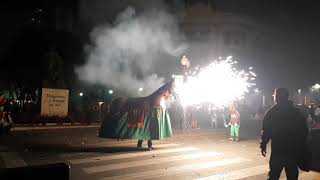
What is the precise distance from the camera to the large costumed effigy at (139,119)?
41.3ft

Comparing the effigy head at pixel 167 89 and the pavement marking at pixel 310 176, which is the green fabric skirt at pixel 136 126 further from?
the pavement marking at pixel 310 176

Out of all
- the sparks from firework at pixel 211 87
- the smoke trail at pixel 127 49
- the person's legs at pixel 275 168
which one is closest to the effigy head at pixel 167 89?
the person's legs at pixel 275 168

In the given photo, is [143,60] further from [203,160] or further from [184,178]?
[184,178]

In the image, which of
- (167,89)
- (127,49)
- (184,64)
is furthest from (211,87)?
(167,89)

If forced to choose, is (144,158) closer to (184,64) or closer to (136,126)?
(136,126)

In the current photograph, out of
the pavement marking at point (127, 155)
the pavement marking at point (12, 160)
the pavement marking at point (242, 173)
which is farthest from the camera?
the pavement marking at point (127, 155)

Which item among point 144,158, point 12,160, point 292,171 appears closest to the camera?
point 292,171

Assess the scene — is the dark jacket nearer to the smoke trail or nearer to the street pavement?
the street pavement

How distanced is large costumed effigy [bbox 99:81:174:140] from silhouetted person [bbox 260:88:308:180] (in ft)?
21.2

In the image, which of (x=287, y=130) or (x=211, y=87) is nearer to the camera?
(x=287, y=130)

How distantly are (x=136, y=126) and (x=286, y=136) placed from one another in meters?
6.87

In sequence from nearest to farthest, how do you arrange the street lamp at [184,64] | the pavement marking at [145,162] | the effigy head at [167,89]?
1. the pavement marking at [145,162]
2. the effigy head at [167,89]
3. the street lamp at [184,64]

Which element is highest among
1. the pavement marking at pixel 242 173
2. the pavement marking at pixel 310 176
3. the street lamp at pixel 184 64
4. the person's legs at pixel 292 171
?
the street lamp at pixel 184 64

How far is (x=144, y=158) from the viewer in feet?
36.9
